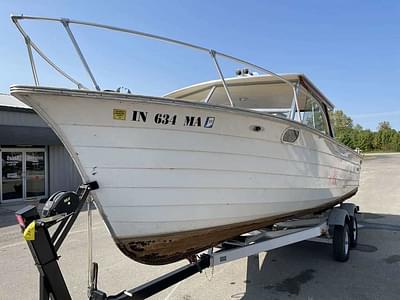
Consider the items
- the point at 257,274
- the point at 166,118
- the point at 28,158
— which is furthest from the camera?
the point at 28,158

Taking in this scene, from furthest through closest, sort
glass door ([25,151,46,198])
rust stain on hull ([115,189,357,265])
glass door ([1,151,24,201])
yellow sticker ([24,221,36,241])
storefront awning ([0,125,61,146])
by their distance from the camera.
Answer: glass door ([25,151,46,198])
glass door ([1,151,24,201])
storefront awning ([0,125,61,146])
rust stain on hull ([115,189,357,265])
yellow sticker ([24,221,36,241])

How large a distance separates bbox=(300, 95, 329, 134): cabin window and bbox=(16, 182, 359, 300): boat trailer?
1.45 meters

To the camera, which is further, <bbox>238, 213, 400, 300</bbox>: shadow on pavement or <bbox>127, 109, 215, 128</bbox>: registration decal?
<bbox>238, 213, 400, 300</bbox>: shadow on pavement

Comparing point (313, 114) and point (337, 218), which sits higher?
point (313, 114)

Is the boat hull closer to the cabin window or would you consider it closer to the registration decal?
the registration decal

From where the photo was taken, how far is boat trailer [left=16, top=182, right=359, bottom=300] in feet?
7.66

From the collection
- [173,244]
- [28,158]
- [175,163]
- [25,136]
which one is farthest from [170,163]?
[28,158]

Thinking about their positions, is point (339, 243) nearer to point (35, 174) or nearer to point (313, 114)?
point (313, 114)

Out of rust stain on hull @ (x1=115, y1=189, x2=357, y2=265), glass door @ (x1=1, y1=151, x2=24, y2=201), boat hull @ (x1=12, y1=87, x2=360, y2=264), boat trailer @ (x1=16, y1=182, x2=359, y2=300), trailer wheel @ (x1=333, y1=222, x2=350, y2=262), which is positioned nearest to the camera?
boat trailer @ (x1=16, y1=182, x2=359, y2=300)

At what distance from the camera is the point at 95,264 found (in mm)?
2664

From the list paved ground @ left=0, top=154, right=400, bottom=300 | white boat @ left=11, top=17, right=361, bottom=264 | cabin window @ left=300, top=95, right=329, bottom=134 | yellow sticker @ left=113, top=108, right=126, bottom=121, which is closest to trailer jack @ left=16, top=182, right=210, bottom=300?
white boat @ left=11, top=17, right=361, bottom=264

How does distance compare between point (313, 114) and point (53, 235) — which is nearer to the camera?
point (53, 235)

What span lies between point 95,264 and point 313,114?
3.95 m

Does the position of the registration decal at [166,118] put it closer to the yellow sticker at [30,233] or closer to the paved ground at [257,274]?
the yellow sticker at [30,233]
